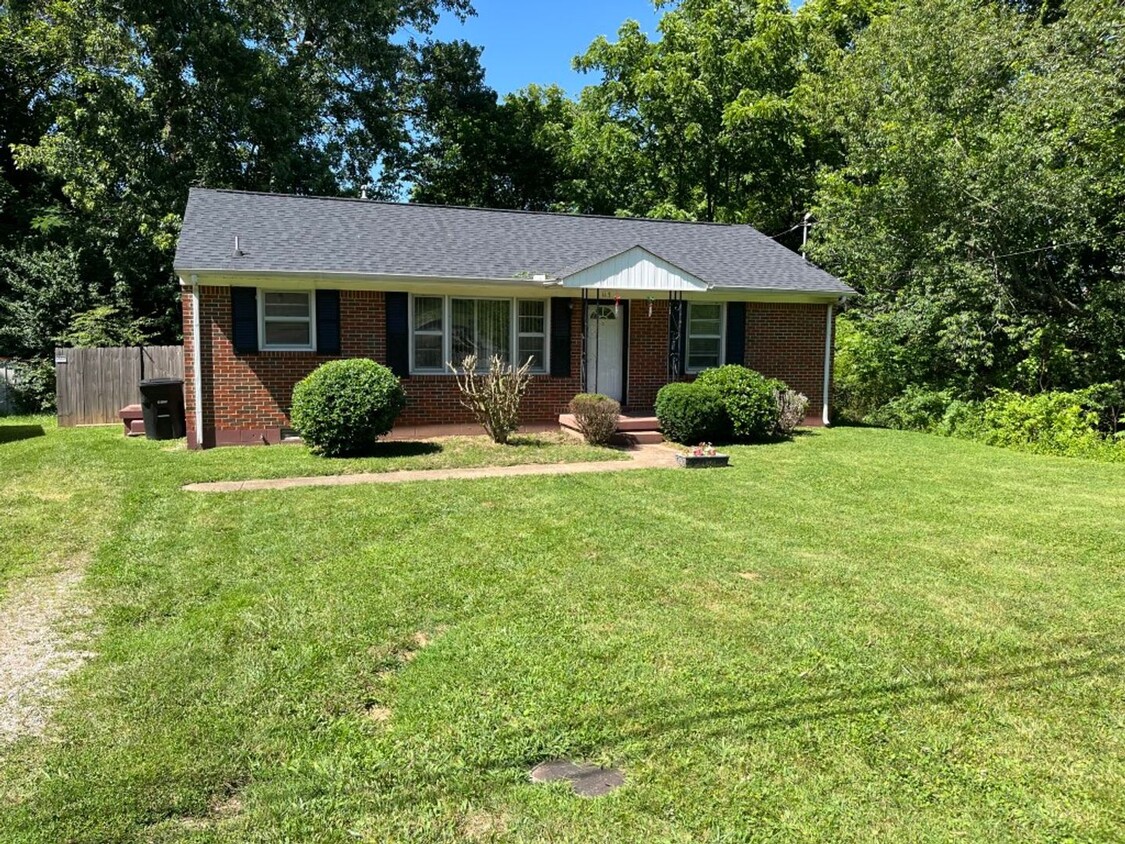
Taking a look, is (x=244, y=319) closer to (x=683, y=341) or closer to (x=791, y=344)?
(x=683, y=341)

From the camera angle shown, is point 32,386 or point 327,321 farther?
point 32,386

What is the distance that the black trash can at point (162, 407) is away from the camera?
490 inches

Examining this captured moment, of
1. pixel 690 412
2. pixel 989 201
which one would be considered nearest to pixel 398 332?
pixel 690 412

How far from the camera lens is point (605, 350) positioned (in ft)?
44.7

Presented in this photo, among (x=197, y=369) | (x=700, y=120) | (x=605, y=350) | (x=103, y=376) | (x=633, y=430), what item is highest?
(x=700, y=120)

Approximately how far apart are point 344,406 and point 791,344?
872 cm

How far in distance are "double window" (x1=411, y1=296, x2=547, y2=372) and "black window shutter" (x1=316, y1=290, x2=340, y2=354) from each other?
3.90 ft

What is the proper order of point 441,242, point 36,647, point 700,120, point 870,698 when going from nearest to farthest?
point 870,698
point 36,647
point 441,242
point 700,120

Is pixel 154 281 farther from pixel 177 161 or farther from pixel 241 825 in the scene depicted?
pixel 241 825

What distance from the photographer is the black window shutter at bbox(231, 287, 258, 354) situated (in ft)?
36.9

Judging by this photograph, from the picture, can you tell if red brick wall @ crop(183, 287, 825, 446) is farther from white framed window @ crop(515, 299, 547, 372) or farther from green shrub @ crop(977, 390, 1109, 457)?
green shrub @ crop(977, 390, 1109, 457)

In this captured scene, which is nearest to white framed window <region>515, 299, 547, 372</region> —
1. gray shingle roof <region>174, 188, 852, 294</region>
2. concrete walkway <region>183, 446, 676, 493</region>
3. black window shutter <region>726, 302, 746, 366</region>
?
gray shingle roof <region>174, 188, 852, 294</region>

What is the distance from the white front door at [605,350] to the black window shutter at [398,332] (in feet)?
10.3

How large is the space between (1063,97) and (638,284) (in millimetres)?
8133
